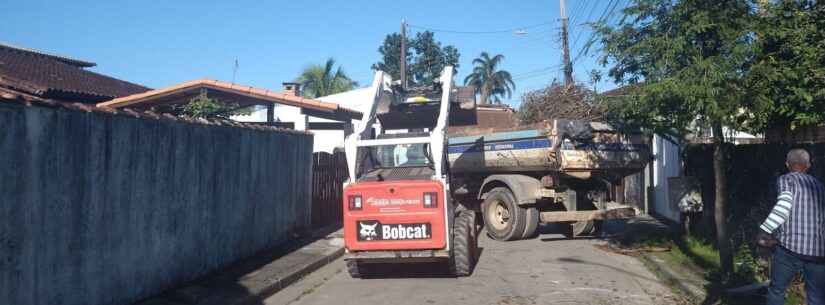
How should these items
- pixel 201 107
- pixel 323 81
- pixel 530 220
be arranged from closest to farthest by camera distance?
pixel 530 220
pixel 201 107
pixel 323 81

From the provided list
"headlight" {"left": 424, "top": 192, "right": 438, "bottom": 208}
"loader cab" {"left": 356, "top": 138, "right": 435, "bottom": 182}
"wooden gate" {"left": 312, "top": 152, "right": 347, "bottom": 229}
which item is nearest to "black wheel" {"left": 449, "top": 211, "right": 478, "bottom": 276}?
"headlight" {"left": 424, "top": 192, "right": 438, "bottom": 208}

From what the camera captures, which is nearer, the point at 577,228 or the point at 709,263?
the point at 709,263

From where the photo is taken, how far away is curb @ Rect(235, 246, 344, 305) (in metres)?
7.46

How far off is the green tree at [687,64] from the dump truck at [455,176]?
8.57 feet

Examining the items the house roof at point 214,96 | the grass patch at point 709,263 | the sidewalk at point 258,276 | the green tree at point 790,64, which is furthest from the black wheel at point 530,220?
the house roof at point 214,96

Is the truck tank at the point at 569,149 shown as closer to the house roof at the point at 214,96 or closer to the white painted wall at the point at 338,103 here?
the house roof at the point at 214,96

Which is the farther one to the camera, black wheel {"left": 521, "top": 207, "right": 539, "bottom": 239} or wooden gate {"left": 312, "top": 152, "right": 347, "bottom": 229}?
wooden gate {"left": 312, "top": 152, "right": 347, "bottom": 229}

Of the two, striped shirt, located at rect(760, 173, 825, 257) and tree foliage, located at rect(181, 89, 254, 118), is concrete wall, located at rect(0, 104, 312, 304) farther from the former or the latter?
striped shirt, located at rect(760, 173, 825, 257)

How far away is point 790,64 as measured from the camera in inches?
272

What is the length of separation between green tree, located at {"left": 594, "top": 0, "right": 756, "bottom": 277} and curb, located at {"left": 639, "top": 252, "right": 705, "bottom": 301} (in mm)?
540

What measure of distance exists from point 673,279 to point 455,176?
620 centimetres

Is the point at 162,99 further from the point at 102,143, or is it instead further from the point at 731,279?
the point at 731,279

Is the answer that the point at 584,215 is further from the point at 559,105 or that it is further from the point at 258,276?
the point at 258,276

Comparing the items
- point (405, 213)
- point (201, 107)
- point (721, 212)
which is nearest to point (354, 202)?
point (405, 213)
